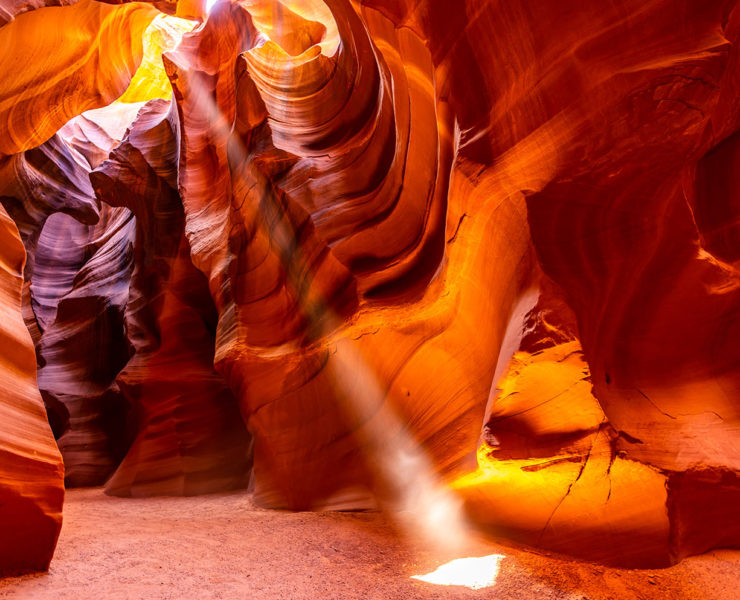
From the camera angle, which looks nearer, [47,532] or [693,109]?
[693,109]

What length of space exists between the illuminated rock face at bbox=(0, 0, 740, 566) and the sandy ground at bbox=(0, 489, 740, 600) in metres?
0.28

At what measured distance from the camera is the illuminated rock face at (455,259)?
2.98m

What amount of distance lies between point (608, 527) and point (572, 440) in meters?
0.58

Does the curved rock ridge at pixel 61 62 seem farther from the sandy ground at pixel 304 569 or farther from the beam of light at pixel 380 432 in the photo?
the sandy ground at pixel 304 569

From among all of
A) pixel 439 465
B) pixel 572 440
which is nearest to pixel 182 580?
pixel 439 465

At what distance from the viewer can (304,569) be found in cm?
313

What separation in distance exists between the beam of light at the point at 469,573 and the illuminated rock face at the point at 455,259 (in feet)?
1.39

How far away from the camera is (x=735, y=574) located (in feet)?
9.20

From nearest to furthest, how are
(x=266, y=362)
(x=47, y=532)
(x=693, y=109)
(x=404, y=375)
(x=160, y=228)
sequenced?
1. (x=693, y=109)
2. (x=47, y=532)
3. (x=404, y=375)
4. (x=266, y=362)
5. (x=160, y=228)

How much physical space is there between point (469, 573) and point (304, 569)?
960 mm

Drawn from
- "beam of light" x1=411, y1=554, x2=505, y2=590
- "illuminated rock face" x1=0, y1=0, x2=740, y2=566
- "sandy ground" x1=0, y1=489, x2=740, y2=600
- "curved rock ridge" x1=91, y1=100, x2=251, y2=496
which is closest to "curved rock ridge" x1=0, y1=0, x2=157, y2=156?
"illuminated rock face" x1=0, y1=0, x2=740, y2=566

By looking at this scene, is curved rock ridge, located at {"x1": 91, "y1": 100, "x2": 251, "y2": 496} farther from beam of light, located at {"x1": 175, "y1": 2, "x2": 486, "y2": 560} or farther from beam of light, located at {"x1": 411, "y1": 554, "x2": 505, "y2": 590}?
beam of light, located at {"x1": 411, "y1": 554, "x2": 505, "y2": 590}

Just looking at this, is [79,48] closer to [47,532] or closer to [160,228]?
[160,228]

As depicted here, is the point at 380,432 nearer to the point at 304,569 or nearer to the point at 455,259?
the point at 304,569
